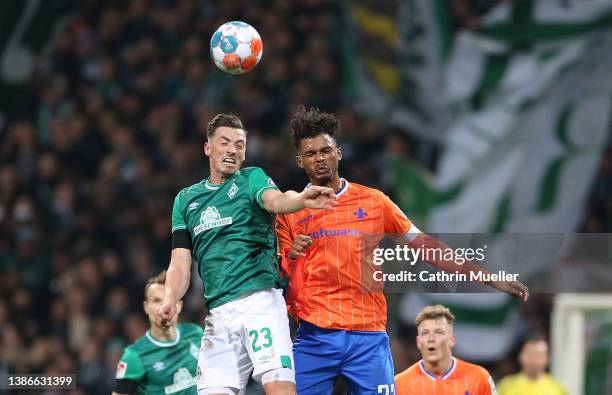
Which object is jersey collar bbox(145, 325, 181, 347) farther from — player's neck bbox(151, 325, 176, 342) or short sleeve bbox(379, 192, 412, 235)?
short sleeve bbox(379, 192, 412, 235)

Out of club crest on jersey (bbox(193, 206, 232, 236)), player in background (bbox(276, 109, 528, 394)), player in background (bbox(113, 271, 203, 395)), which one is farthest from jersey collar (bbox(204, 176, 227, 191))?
player in background (bbox(113, 271, 203, 395))

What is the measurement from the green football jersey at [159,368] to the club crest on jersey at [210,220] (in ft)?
4.90

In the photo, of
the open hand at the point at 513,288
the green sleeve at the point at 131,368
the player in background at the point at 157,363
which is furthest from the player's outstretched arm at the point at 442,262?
the green sleeve at the point at 131,368

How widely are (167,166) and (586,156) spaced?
15.5 feet

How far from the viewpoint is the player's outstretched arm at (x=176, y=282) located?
5.56 m

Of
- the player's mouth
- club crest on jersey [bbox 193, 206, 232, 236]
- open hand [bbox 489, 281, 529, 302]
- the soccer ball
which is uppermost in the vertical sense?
the soccer ball

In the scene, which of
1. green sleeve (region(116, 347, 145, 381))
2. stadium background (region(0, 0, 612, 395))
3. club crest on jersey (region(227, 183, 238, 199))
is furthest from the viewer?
stadium background (region(0, 0, 612, 395))

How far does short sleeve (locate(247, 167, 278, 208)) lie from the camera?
18.5 ft

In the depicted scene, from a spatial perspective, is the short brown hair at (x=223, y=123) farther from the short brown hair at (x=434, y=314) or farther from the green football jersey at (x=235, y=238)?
the short brown hair at (x=434, y=314)

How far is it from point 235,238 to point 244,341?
54cm

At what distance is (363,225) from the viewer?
6.10 metres

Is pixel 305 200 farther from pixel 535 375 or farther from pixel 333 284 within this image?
pixel 535 375

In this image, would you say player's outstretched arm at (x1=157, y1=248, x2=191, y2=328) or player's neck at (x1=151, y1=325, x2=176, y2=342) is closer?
player's outstretched arm at (x1=157, y1=248, x2=191, y2=328)

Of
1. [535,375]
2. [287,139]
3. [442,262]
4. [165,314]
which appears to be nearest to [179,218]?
[165,314]
